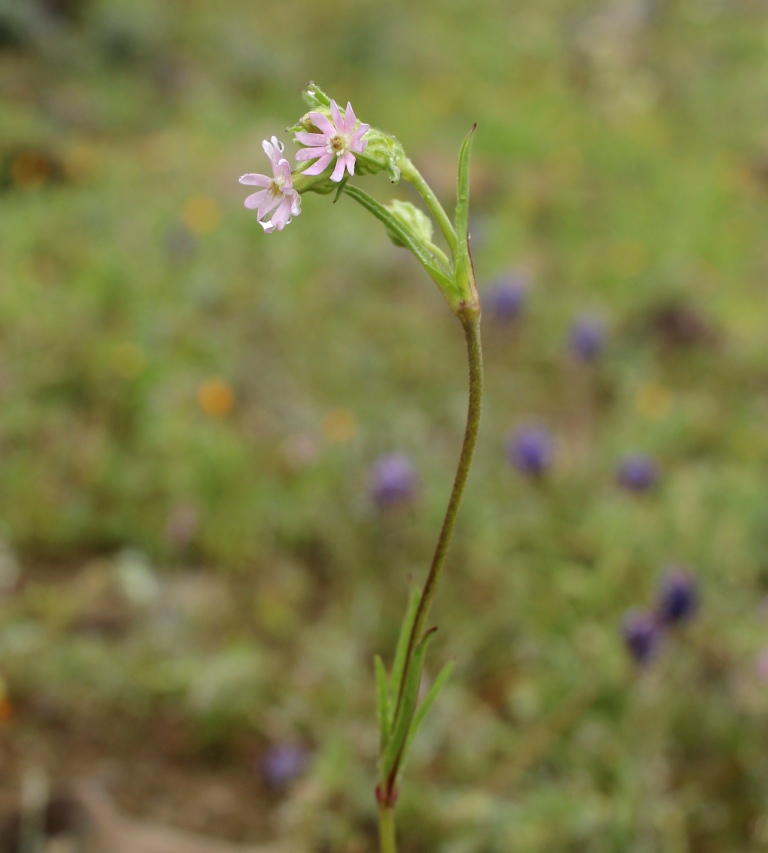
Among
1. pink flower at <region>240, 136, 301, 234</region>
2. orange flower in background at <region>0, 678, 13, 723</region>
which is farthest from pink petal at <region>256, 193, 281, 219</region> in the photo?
orange flower in background at <region>0, 678, 13, 723</region>

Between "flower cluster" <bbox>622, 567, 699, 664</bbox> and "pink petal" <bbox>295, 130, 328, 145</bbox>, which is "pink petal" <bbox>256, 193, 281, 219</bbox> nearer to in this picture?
"pink petal" <bbox>295, 130, 328, 145</bbox>

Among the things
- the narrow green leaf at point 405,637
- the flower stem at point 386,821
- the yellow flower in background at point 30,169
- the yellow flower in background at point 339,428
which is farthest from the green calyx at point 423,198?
the yellow flower in background at point 30,169

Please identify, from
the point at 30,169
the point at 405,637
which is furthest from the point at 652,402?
the point at 30,169

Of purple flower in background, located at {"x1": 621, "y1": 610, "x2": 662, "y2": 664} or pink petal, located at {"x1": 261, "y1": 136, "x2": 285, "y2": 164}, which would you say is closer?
pink petal, located at {"x1": 261, "y1": 136, "x2": 285, "y2": 164}

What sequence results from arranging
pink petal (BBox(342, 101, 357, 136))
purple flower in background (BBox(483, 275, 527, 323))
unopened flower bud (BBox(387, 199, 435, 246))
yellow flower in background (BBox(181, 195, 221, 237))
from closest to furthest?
pink petal (BBox(342, 101, 357, 136))
unopened flower bud (BBox(387, 199, 435, 246))
purple flower in background (BBox(483, 275, 527, 323))
yellow flower in background (BBox(181, 195, 221, 237))

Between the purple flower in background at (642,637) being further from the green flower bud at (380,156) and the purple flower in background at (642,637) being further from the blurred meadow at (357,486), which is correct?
the green flower bud at (380,156)

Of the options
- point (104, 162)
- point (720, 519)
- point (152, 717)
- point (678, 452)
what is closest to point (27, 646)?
point (152, 717)

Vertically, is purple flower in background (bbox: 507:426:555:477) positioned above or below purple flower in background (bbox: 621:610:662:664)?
above

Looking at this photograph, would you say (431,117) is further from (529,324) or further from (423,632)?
(423,632)

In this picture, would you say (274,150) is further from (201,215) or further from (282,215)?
(201,215)
